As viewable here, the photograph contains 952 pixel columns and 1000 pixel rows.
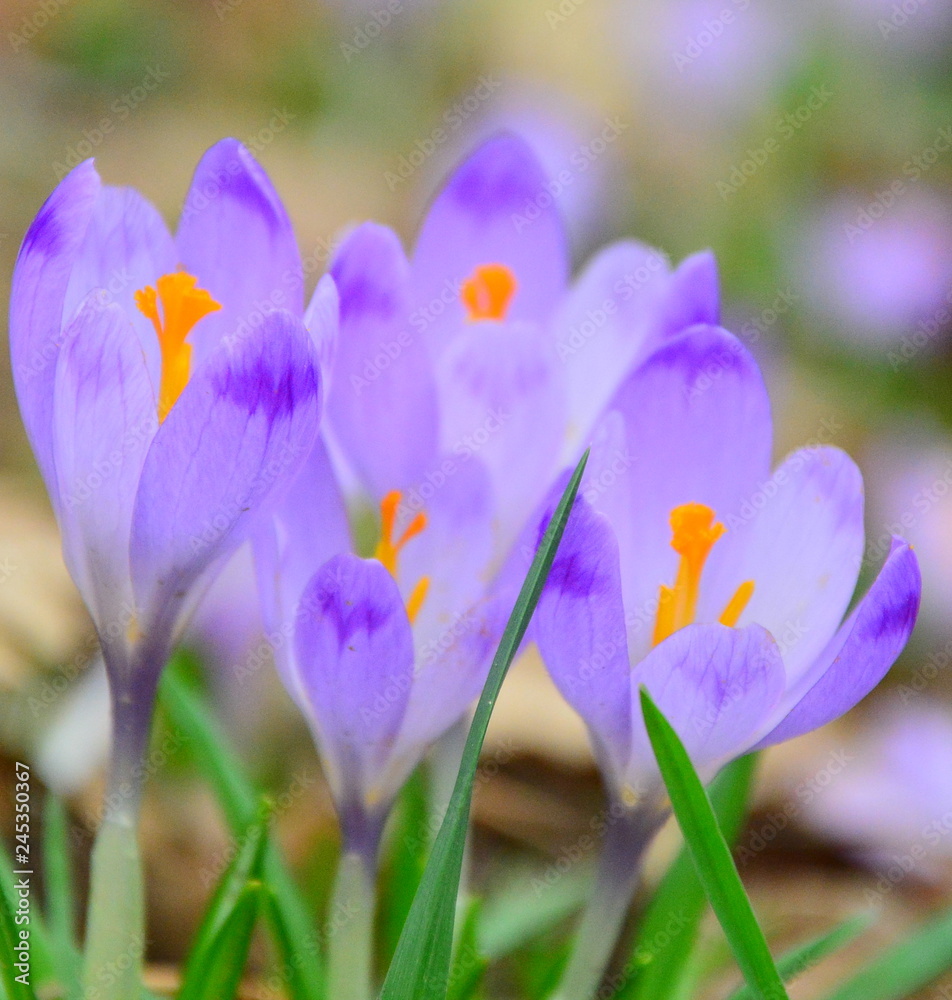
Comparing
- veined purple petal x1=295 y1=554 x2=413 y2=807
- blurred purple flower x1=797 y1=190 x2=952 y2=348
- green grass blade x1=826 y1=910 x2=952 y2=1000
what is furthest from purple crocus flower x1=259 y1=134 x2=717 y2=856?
blurred purple flower x1=797 y1=190 x2=952 y2=348

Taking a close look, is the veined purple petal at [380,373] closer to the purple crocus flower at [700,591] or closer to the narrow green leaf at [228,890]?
the purple crocus flower at [700,591]

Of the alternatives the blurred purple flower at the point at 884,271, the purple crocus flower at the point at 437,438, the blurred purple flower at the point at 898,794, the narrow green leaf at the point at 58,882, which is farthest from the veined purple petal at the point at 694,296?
the blurred purple flower at the point at 884,271

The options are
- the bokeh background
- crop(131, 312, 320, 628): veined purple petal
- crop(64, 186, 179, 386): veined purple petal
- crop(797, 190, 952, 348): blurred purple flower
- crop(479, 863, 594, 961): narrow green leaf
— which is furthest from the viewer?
crop(797, 190, 952, 348): blurred purple flower

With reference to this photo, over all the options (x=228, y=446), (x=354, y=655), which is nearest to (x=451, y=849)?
(x=354, y=655)

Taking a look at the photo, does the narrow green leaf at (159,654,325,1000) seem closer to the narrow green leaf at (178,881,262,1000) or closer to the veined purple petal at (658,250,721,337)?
the narrow green leaf at (178,881,262,1000)

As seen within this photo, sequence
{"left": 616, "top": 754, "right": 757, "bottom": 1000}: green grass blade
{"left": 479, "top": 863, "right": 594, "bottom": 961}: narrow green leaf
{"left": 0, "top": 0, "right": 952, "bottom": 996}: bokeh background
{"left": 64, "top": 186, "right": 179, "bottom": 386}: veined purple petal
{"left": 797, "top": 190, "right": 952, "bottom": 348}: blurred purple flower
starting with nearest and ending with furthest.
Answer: {"left": 64, "top": 186, "right": 179, "bottom": 386}: veined purple petal < {"left": 616, "top": 754, "right": 757, "bottom": 1000}: green grass blade < {"left": 479, "top": 863, "right": 594, "bottom": 961}: narrow green leaf < {"left": 0, "top": 0, "right": 952, "bottom": 996}: bokeh background < {"left": 797, "top": 190, "right": 952, "bottom": 348}: blurred purple flower

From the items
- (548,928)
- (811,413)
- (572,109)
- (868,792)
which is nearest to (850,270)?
(811,413)
